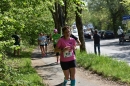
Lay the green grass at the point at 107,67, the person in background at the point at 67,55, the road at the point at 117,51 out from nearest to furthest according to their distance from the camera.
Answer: the person in background at the point at 67,55
the green grass at the point at 107,67
the road at the point at 117,51

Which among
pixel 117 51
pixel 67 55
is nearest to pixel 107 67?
pixel 67 55

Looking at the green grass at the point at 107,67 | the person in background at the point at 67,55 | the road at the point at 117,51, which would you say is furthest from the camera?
the road at the point at 117,51

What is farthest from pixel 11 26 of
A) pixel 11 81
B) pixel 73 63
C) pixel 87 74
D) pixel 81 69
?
pixel 81 69

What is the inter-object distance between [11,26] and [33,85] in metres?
1.81

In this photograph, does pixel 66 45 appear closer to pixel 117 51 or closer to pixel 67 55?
pixel 67 55

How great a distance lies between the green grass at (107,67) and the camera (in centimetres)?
946

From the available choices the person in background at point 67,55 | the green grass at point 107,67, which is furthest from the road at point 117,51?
the person in background at point 67,55

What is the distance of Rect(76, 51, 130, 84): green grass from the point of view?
946 cm

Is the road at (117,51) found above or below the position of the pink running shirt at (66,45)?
below

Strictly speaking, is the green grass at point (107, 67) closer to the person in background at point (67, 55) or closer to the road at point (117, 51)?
the person in background at point (67, 55)

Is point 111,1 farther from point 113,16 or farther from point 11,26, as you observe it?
point 11,26

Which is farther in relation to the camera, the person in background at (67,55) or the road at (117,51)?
the road at (117,51)

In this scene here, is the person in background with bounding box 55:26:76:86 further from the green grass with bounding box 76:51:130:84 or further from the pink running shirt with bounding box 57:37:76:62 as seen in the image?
the green grass with bounding box 76:51:130:84

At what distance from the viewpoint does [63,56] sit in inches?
291
